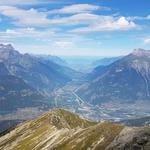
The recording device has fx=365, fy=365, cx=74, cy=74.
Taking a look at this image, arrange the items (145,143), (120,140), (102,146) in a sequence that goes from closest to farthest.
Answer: (145,143), (120,140), (102,146)

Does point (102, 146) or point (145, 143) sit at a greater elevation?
point (145, 143)

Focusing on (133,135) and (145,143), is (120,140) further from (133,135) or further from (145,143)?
(145,143)

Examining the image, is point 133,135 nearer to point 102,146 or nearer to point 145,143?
point 145,143

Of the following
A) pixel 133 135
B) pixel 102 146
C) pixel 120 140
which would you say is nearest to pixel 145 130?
pixel 133 135

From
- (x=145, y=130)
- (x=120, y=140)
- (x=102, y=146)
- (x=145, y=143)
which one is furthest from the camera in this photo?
(x=102, y=146)

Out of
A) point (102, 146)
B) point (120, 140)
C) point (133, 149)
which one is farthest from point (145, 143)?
point (102, 146)

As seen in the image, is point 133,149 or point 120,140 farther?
point 120,140

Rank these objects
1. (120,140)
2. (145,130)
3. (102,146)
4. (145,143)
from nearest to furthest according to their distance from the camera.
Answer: (145,143)
(145,130)
(120,140)
(102,146)

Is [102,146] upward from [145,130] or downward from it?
downward

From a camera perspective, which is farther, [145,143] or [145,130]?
[145,130]

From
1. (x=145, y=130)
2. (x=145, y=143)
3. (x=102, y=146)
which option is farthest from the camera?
(x=102, y=146)
